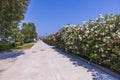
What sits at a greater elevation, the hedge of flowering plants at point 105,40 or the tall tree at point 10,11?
the tall tree at point 10,11

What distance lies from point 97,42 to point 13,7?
1145cm

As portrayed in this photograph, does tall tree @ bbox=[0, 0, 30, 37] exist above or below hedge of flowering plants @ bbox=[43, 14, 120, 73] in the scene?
above

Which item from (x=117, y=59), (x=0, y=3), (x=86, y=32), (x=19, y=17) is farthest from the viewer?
(x=19, y=17)

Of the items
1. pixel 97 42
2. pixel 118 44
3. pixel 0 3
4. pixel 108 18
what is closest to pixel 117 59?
pixel 118 44

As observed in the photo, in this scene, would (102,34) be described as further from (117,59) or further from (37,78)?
(37,78)

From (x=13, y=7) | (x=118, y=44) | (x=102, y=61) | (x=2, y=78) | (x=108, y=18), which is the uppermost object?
(x=13, y=7)

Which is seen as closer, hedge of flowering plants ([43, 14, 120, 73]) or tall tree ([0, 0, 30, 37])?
hedge of flowering plants ([43, 14, 120, 73])

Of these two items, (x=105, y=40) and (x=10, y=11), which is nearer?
(x=105, y=40)

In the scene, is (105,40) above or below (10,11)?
below

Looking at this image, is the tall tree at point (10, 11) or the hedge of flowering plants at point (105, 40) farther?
the tall tree at point (10, 11)

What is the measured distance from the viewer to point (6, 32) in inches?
945

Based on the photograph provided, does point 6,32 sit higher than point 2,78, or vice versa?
point 6,32

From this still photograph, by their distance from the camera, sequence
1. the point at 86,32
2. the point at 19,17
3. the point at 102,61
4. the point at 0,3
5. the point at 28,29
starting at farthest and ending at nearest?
the point at 28,29 < the point at 19,17 < the point at 0,3 < the point at 86,32 < the point at 102,61

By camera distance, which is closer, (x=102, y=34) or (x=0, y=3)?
(x=102, y=34)
